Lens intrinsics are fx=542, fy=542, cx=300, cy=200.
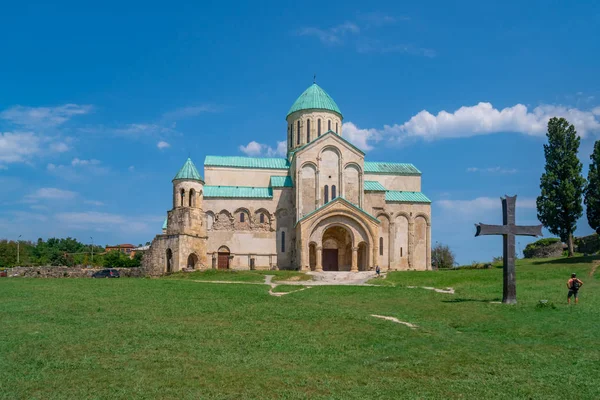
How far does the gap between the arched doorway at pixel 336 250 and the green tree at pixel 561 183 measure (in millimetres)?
15290

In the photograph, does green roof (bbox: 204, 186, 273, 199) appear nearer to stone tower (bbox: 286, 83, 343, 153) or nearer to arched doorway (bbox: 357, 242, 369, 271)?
stone tower (bbox: 286, 83, 343, 153)

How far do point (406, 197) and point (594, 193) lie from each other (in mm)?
15163

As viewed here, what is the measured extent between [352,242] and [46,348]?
1266 inches

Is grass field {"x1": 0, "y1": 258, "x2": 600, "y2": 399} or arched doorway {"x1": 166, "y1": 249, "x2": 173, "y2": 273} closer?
grass field {"x1": 0, "y1": 258, "x2": 600, "y2": 399}

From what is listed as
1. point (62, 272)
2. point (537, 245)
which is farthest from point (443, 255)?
point (62, 272)

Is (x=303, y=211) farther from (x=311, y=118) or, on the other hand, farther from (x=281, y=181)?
(x=311, y=118)

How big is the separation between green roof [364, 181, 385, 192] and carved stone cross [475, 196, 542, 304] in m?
27.0

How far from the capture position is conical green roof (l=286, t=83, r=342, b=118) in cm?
4850

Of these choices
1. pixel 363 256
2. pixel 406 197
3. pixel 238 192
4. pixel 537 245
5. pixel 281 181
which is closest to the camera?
pixel 363 256

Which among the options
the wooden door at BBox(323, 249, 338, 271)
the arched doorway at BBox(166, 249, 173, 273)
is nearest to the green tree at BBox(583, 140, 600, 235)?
A: the wooden door at BBox(323, 249, 338, 271)

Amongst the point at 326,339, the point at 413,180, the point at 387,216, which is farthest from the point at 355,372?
the point at 413,180

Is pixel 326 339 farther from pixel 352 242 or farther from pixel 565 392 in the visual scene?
pixel 352 242

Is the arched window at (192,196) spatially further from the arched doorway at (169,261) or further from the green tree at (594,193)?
the green tree at (594,193)

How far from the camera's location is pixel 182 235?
41312 mm
